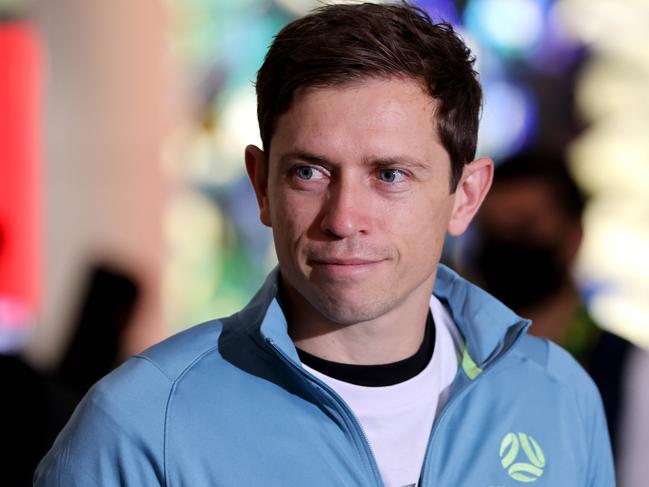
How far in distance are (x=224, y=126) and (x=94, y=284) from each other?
961 millimetres

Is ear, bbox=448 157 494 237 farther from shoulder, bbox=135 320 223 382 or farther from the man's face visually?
shoulder, bbox=135 320 223 382

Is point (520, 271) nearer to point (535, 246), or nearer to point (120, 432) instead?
point (535, 246)

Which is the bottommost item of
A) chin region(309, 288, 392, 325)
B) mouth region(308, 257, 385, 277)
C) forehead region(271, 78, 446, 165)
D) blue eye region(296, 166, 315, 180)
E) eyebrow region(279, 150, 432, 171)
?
chin region(309, 288, 392, 325)

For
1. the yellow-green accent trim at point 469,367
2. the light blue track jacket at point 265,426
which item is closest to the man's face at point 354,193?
the light blue track jacket at point 265,426

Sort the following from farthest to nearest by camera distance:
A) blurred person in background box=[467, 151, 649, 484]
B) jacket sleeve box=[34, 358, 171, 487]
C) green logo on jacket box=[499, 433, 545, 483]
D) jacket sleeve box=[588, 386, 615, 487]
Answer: blurred person in background box=[467, 151, 649, 484] → jacket sleeve box=[588, 386, 615, 487] → green logo on jacket box=[499, 433, 545, 483] → jacket sleeve box=[34, 358, 171, 487]

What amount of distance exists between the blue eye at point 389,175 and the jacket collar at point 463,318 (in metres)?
0.27

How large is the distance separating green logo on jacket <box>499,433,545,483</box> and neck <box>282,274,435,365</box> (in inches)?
8.8

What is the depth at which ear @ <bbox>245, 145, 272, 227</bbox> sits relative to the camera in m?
1.84

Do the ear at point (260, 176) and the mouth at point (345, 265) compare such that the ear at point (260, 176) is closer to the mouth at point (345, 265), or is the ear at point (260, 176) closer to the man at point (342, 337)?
the man at point (342, 337)

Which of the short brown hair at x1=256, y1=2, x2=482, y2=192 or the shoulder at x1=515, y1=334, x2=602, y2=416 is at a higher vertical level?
the short brown hair at x1=256, y1=2, x2=482, y2=192

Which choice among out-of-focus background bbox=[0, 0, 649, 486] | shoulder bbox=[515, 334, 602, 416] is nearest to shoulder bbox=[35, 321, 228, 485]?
shoulder bbox=[515, 334, 602, 416]

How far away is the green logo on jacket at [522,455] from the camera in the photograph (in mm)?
1815

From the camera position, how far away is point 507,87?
470cm

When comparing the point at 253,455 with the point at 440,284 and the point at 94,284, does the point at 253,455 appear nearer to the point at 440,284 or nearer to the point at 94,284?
the point at 440,284
